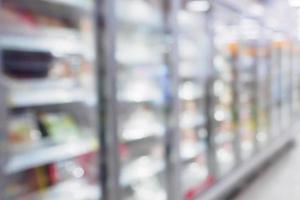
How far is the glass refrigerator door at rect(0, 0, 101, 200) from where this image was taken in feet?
5.90

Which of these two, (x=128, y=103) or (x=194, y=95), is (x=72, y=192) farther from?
(x=194, y=95)

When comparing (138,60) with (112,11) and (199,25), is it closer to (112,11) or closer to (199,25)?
(112,11)

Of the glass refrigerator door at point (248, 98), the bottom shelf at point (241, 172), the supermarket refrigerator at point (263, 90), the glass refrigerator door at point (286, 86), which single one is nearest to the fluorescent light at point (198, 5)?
the glass refrigerator door at point (248, 98)

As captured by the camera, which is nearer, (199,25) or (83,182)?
(83,182)

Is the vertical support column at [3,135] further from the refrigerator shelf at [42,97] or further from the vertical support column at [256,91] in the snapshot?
the vertical support column at [256,91]

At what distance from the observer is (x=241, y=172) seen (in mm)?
4359

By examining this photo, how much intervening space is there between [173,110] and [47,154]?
114cm

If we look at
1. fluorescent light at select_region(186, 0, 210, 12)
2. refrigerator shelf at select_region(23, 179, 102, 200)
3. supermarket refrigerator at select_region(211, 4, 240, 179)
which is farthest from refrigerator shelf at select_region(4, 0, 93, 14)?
supermarket refrigerator at select_region(211, 4, 240, 179)

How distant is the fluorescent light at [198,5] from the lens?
3.43 metres

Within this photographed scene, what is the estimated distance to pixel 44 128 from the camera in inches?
82.1

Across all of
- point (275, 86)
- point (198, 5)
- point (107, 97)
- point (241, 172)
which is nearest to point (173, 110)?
point (107, 97)

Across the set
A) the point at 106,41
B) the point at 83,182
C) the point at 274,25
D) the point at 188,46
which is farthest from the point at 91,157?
the point at 274,25

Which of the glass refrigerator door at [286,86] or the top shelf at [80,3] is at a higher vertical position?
the top shelf at [80,3]

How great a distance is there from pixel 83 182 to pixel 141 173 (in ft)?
1.88
